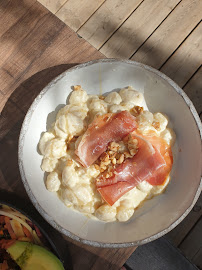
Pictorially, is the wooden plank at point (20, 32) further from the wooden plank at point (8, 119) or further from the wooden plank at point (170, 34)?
the wooden plank at point (170, 34)

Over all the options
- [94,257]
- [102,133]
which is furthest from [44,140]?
[94,257]

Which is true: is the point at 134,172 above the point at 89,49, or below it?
below

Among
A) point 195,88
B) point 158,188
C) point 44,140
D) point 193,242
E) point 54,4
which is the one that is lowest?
point 193,242

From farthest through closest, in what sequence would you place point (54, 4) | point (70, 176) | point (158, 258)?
point (54, 4) → point (158, 258) → point (70, 176)

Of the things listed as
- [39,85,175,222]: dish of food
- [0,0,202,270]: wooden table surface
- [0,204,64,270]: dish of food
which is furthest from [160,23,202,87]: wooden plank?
[0,204,64,270]: dish of food

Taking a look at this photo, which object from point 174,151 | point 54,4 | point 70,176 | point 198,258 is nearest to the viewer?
point 70,176

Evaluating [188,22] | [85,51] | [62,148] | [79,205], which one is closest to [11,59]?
[85,51]

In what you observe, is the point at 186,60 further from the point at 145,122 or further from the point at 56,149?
the point at 56,149

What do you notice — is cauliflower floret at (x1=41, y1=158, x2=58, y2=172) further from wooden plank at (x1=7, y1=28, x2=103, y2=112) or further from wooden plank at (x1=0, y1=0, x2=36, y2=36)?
wooden plank at (x1=0, y1=0, x2=36, y2=36)
